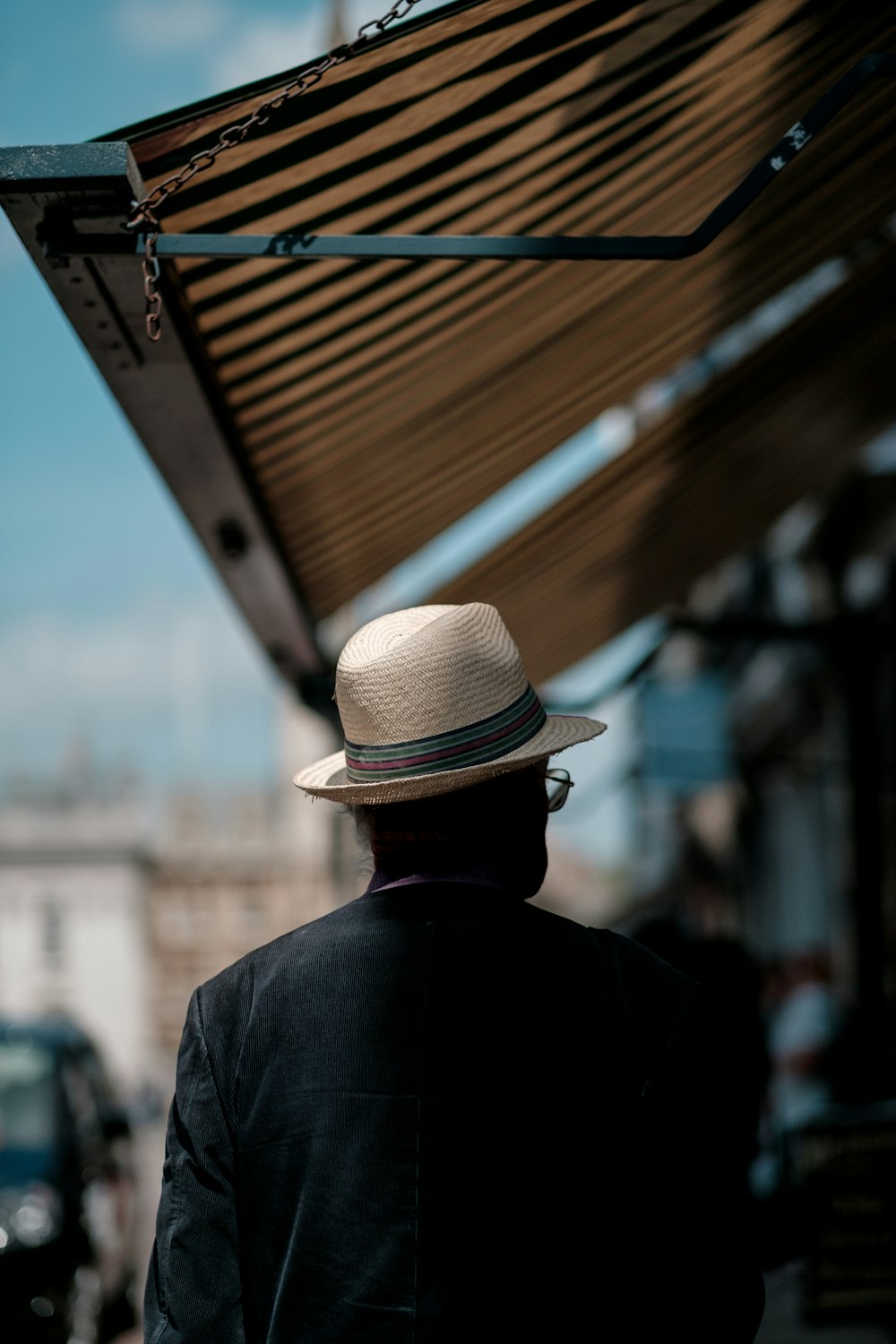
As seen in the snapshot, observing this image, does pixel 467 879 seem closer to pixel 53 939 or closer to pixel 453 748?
pixel 453 748

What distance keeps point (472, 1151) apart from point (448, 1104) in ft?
0.19

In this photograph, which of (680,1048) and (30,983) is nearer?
(680,1048)

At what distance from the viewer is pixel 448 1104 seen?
174 centimetres

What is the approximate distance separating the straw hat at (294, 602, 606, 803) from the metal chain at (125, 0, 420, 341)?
68cm

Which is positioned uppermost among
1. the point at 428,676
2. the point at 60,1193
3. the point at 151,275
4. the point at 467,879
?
the point at 151,275

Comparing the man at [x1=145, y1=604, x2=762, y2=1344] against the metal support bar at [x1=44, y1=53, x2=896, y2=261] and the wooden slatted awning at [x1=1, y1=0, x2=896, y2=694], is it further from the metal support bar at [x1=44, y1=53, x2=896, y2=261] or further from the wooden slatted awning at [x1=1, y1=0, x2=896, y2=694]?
the wooden slatted awning at [x1=1, y1=0, x2=896, y2=694]

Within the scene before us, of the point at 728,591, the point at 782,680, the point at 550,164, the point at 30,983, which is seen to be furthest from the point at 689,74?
the point at 30,983

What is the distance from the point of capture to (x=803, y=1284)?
4445 mm

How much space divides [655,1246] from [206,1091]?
0.55 metres

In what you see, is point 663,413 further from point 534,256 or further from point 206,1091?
point 206,1091

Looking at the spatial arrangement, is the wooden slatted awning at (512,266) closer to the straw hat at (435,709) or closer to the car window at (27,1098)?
the straw hat at (435,709)

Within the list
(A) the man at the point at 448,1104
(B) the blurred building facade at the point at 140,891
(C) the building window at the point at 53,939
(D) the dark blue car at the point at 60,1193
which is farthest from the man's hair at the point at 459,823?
(C) the building window at the point at 53,939

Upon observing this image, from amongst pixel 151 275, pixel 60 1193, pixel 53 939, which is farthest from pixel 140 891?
pixel 151 275

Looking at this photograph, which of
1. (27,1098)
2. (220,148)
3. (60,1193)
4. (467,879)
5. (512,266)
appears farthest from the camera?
(27,1098)
